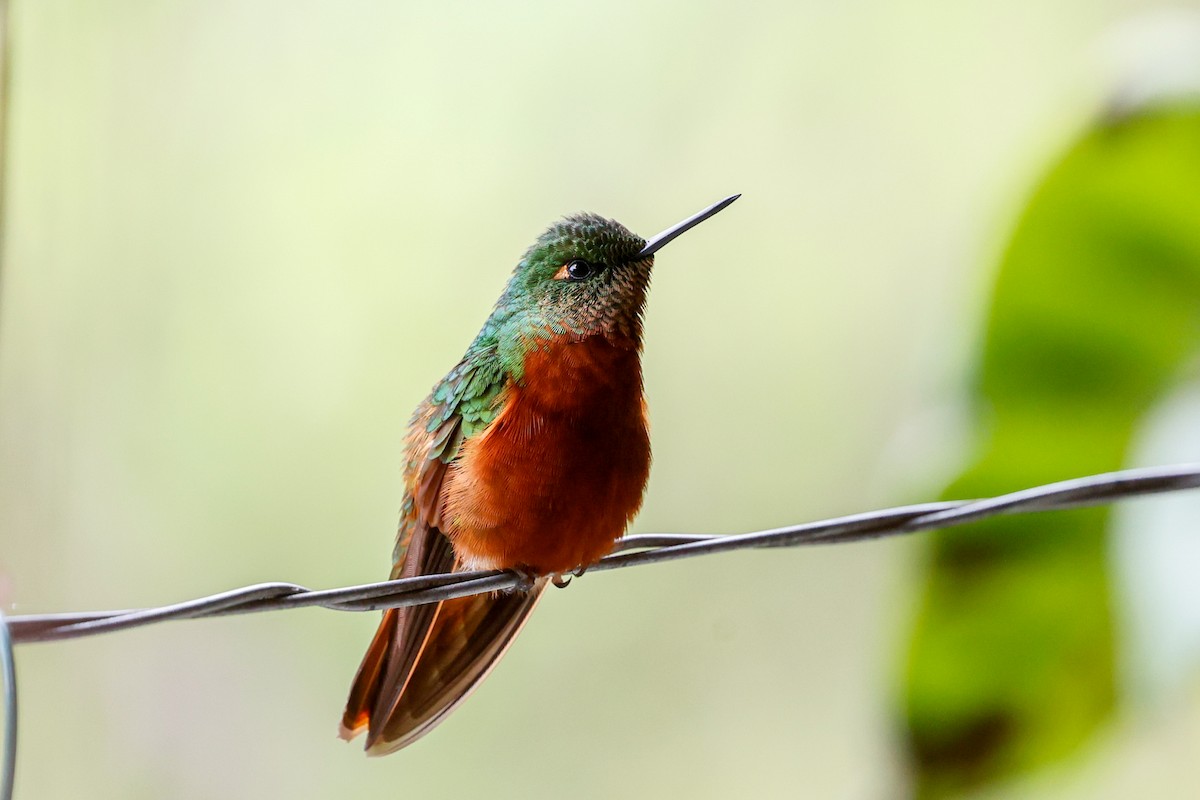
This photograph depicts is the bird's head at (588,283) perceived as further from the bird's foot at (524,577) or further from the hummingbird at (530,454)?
the bird's foot at (524,577)

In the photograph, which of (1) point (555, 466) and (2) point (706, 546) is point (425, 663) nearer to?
(1) point (555, 466)

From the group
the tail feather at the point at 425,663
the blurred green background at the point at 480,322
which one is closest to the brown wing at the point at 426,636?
the tail feather at the point at 425,663

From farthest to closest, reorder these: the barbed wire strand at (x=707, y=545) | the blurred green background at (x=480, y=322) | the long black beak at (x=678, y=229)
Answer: the blurred green background at (x=480, y=322)
the long black beak at (x=678, y=229)
the barbed wire strand at (x=707, y=545)

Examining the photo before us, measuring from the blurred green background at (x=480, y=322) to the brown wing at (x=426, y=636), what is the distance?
4.05 feet

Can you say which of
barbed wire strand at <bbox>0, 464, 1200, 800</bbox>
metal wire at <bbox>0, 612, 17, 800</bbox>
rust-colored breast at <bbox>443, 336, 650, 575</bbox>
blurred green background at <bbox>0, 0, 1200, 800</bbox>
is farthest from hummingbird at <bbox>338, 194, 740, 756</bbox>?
blurred green background at <bbox>0, 0, 1200, 800</bbox>

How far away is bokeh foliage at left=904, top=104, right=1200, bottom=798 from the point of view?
5.52 ft

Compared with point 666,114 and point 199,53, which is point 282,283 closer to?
point 199,53

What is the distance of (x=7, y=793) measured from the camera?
3.96 ft

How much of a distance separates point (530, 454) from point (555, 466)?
0.05 meters

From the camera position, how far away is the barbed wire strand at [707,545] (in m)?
1.19

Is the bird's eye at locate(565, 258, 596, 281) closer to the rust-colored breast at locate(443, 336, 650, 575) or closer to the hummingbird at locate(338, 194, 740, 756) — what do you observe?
the hummingbird at locate(338, 194, 740, 756)

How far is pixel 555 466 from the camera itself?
5.39ft

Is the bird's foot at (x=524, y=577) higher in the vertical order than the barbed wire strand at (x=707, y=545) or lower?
lower

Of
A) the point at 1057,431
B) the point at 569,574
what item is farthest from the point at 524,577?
the point at 1057,431
